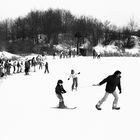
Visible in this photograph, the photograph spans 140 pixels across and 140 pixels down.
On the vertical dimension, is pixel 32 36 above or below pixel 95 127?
above

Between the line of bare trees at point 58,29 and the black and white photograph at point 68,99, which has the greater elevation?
the line of bare trees at point 58,29

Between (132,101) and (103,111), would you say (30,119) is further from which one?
(132,101)

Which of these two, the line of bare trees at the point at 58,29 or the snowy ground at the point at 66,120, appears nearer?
the snowy ground at the point at 66,120

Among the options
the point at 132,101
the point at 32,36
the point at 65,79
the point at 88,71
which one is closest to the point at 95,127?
the point at 132,101

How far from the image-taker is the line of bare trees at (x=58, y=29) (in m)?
91.5

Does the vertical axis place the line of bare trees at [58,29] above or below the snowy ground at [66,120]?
above

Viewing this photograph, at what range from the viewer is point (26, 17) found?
97.5 metres

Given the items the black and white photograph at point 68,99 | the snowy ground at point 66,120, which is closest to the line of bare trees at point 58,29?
the black and white photograph at point 68,99

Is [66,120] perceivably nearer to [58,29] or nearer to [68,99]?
[68,99]

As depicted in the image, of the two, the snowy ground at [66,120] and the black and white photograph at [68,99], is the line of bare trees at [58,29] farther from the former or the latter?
the snowy ground at [66,120]

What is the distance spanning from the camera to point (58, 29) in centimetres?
9462

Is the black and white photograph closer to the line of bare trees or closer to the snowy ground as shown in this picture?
the snowy ground

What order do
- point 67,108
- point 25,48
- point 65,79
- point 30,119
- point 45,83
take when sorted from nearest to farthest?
point 30,119 → point 67,108 → point 45,83 → point 65,79 → point 25,48

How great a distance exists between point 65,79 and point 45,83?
11.3 feet
